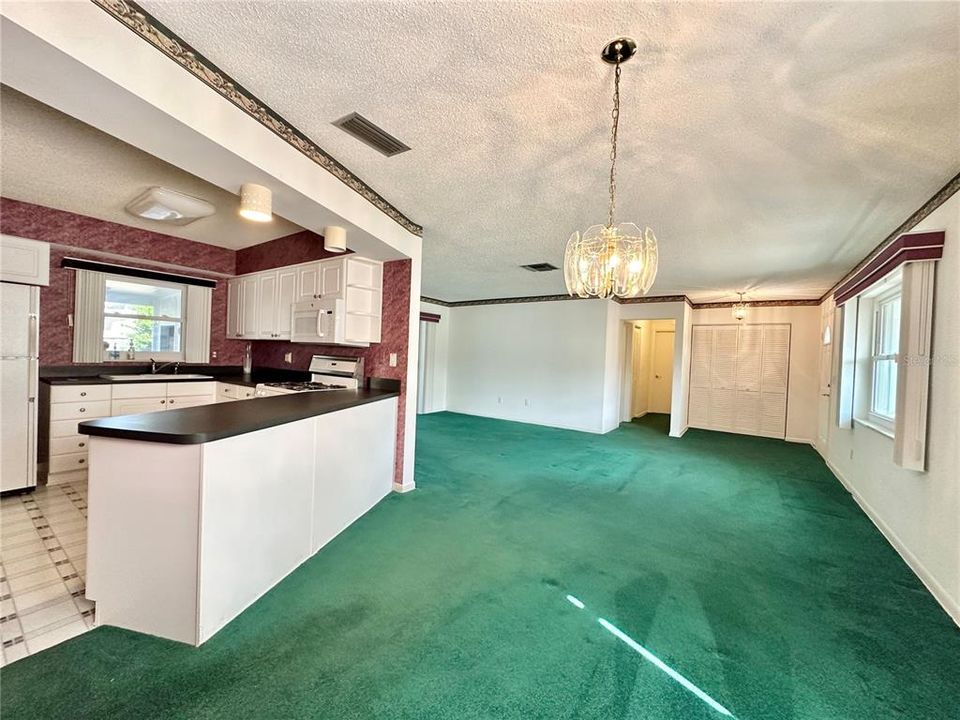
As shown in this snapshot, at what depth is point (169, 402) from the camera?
4102 millimetres

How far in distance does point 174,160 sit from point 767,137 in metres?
2.89

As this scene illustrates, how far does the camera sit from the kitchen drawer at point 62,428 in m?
3.31

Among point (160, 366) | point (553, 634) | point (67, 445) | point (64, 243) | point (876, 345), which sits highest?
point (64, 243)

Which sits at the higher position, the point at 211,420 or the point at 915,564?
the point at 211,420

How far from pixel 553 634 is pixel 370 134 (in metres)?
2.66

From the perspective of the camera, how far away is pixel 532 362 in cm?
737

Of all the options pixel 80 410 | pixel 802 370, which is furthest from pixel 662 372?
pixel 80 410

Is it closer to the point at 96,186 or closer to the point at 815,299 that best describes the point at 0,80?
the point at 96,186

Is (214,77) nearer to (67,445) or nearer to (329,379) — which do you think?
(329,379)

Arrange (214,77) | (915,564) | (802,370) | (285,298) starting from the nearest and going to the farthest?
1. (214,77)
2. (915,564)
3. (285,298)
4. (802,370)

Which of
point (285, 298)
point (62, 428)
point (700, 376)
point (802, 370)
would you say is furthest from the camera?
point (700, 376)

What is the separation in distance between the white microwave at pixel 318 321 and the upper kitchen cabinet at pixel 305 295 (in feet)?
0.13

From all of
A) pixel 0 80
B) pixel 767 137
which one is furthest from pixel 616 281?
pixel 0 80

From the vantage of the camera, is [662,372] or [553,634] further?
[662,372]
